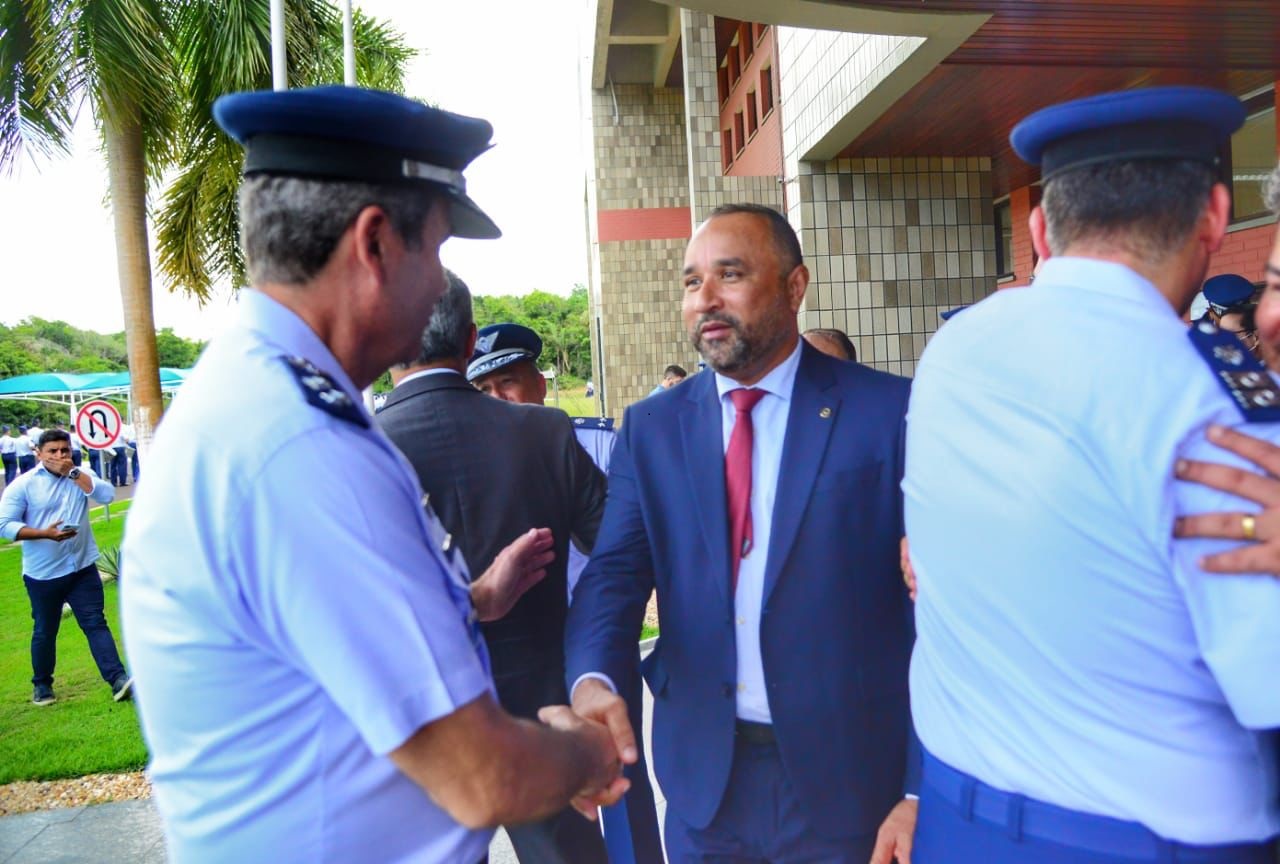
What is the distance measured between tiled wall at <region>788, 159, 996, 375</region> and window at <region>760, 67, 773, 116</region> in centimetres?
589

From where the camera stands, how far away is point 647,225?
60.2ft

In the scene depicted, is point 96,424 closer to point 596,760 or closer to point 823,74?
point 823,74

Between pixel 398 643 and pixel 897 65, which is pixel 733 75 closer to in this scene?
pixel 897 65

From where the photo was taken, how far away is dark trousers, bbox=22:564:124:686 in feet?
24.9

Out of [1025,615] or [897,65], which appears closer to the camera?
[1025,615]

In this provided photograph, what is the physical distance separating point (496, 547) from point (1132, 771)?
2227 millimetres

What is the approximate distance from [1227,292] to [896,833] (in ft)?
13.5

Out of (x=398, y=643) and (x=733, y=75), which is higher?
(x=733, y=75)

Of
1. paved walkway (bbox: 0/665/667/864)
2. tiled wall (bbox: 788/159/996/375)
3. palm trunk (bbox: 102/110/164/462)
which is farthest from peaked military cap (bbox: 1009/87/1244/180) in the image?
palm trunk (bbox: 102/110/164/462)

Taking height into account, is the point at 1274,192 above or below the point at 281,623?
above

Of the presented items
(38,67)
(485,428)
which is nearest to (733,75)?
(38,67)

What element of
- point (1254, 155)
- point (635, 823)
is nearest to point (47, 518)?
point (635, 823)

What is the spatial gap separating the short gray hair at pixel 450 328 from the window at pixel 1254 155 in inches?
323

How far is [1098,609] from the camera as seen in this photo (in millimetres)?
1310
